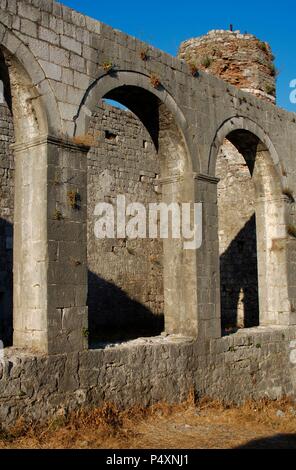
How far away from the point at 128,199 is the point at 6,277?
3996 mm

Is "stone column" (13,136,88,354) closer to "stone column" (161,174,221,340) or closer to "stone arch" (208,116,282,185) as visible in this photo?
"stone column" (161,174,221,340)

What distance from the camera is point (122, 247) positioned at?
1373 cm

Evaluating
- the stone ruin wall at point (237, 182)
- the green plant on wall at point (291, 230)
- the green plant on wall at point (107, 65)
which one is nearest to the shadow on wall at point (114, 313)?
the stone ruin wall at point (237, 182)

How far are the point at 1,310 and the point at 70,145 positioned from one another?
5.55m

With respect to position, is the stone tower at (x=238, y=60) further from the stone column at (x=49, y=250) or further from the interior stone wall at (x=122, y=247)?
the stone column at (x=49, y=250)

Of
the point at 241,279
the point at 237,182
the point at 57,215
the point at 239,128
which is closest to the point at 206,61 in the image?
the point at 237,182

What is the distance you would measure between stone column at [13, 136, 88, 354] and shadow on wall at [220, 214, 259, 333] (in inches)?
312

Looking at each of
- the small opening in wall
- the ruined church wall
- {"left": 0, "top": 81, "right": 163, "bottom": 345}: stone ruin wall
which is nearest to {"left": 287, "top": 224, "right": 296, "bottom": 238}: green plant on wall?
the ruined church wall

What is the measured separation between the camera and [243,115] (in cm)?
973

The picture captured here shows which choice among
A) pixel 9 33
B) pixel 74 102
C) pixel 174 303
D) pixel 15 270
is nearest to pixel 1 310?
pixel 174 303

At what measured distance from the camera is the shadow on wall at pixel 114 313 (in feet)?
42.2

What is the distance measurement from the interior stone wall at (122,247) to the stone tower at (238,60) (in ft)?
7.74

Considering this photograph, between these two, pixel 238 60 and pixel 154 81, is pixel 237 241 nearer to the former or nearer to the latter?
pixel 238 60
